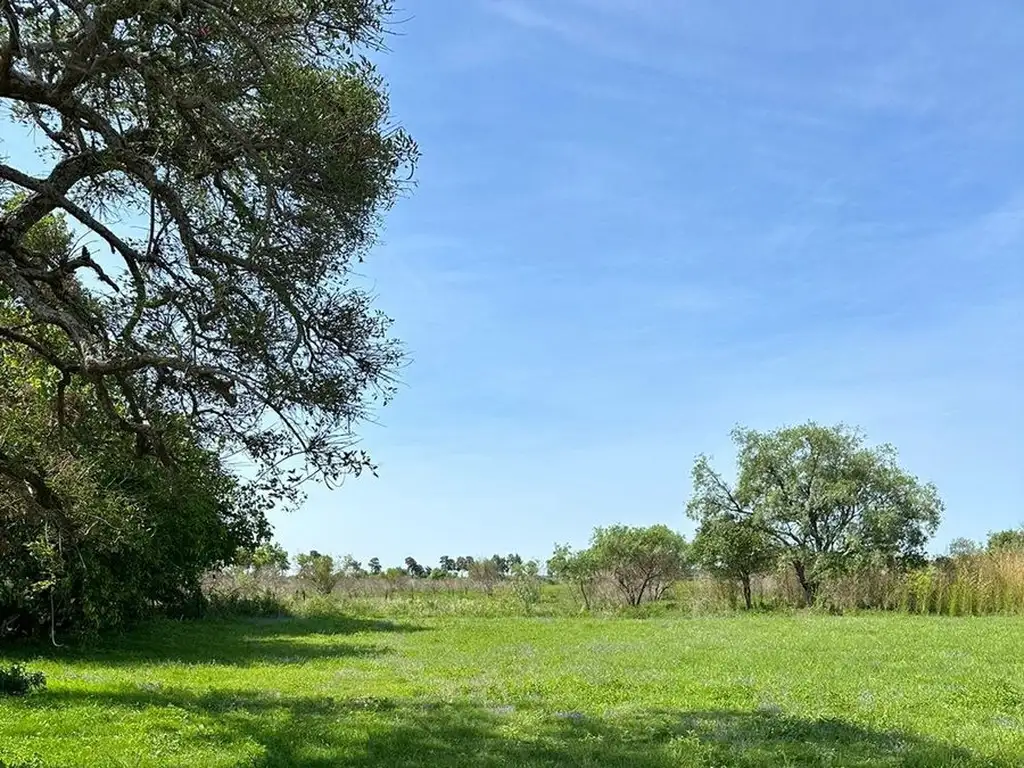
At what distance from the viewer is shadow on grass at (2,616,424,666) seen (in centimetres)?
2075

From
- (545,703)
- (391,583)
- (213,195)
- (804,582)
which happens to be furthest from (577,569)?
(213,195)

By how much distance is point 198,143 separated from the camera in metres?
7.38

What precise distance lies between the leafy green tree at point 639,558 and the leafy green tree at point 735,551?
447cm

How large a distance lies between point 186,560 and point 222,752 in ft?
61.6

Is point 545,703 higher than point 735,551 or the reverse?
the reverse

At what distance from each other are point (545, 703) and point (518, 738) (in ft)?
9.07

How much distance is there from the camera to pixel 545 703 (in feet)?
43.2

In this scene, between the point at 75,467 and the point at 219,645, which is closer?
the point at 75,467

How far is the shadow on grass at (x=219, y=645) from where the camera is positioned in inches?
817

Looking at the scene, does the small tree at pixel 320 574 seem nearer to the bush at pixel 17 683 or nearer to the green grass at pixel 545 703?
the green grass at pixel 545 703

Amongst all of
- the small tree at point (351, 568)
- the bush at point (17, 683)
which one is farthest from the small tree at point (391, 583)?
the bush at point (17, 683)

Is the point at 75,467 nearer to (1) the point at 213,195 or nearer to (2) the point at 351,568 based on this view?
(1) the point at 213,195

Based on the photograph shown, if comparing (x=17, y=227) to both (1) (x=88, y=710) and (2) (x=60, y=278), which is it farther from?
(1) (x=88, y=710)

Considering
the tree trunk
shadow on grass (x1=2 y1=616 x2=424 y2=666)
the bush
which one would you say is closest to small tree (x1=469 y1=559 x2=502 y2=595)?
the tree trunk
